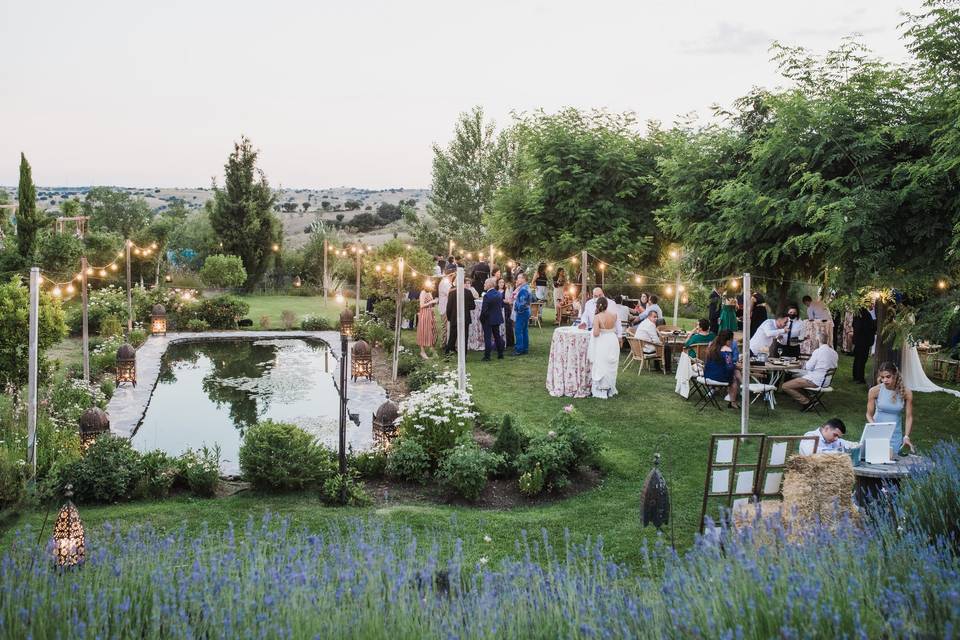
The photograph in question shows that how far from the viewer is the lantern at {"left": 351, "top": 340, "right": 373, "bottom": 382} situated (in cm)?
1379

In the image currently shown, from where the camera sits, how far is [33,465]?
760cm

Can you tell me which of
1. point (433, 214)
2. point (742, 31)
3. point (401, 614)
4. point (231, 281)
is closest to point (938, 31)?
point (742, 31)

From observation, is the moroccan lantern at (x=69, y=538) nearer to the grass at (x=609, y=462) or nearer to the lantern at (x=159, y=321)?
the grass at (x=609, y=462)

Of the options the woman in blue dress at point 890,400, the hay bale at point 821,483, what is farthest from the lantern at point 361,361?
the hay bale at point 821,483

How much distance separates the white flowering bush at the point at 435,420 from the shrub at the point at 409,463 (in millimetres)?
269

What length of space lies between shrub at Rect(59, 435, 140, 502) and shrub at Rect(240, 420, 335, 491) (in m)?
1.07

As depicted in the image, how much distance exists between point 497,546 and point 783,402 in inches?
292

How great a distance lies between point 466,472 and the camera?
7.61 m

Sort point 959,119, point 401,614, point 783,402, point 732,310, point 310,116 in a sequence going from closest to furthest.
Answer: point 401,614
point 959,119
point 783,402
point 732,310
point 310,116

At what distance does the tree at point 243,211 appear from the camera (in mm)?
29969

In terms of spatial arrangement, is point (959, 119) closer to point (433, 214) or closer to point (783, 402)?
point (783, 402)

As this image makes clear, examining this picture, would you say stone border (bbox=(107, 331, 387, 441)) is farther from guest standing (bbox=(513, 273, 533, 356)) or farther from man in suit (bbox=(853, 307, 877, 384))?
man in suit (bbox=(853, 307, 877, 384))

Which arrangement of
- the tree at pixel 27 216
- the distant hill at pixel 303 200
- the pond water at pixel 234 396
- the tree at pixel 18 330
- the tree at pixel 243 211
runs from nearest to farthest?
the tree at pixel 18 330, the pond water at pixel 234 396, the tree at pixel 27 216, the tree at pixel 243 211, the distant hill at pixel 303 200

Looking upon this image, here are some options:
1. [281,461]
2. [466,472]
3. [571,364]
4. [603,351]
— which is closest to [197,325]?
[571,364]
